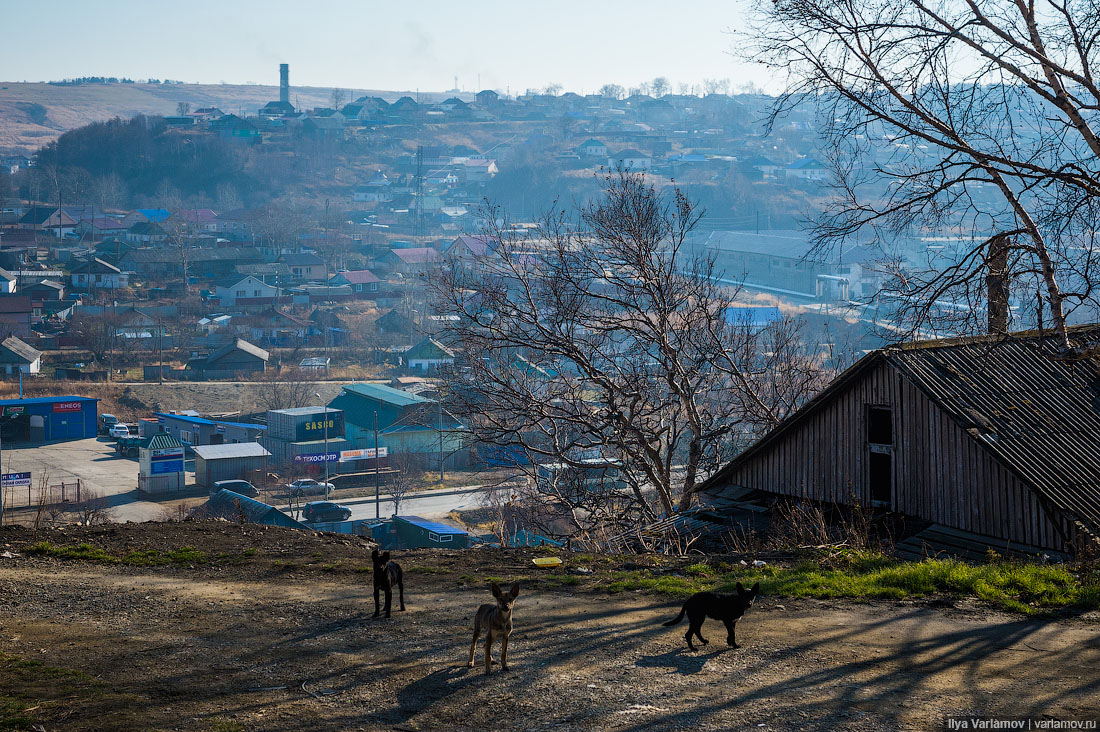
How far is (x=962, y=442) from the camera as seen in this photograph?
30.4 ft

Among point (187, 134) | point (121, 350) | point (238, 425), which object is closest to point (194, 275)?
point (121, 350)

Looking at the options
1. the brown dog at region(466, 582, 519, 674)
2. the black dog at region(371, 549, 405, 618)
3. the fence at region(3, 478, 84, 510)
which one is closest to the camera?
the brown dog at region(466, 582, 519, 674)

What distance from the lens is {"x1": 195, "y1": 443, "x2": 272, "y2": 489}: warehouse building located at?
38781 millimetres

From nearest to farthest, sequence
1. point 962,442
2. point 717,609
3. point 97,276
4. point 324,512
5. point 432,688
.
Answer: point 432,688
point 717,609
point 962,442
point 324,512
point 97,276

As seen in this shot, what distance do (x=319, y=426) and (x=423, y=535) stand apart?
Result: 62.9 feet

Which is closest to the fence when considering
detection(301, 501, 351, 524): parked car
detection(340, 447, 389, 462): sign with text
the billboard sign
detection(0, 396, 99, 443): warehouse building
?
detection(301, 501, 351, 524): parked car

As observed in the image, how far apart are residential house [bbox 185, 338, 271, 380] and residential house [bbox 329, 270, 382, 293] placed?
26050 millimetres

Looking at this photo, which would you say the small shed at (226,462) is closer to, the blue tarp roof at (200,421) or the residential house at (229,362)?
the blue tarp roof at (200,421)

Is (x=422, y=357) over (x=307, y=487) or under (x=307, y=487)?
A: over

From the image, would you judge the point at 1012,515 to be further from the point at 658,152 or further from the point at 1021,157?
the point at 658,152

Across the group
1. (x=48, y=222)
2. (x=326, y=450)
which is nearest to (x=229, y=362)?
(x=326, y=450)

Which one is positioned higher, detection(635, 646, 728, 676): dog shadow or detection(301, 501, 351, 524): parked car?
detection(635, 646, 728, 676): dog shadow

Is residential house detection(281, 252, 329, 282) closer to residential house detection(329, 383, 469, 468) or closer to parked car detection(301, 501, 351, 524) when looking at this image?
residential house detection(329, 383, 469, 468)

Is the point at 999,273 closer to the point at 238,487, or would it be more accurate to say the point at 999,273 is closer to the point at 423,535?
the point at 423,535
